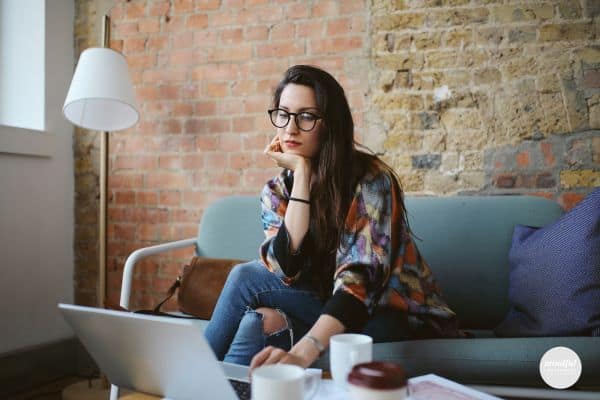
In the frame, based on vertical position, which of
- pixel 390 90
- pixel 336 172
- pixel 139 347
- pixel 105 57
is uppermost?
pixel 105 57

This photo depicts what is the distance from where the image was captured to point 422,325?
1470 millimetres

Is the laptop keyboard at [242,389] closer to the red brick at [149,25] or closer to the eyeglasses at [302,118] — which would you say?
the eyeglasses at [302,118]

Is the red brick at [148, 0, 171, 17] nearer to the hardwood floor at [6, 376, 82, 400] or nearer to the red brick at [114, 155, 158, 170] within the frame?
the red brick at [114, 155, 158, 170]

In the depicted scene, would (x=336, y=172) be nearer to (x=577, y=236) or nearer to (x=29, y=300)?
(x=577, y=236)

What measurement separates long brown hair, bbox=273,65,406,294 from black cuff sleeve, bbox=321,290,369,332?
30 centimetres

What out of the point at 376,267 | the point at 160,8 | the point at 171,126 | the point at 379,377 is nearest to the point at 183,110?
the point at 171,126

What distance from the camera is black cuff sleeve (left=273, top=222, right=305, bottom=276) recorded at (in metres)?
1.44

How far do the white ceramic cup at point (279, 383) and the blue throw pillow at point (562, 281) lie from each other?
1006 mm

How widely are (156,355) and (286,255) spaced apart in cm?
59

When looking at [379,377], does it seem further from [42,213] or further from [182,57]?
[42,213]

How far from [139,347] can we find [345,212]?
2.41ft

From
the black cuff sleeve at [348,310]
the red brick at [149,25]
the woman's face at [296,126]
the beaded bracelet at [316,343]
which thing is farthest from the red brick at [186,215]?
the beaded bracelet at [316,343]

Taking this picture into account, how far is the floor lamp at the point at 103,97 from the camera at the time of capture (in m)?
2.26

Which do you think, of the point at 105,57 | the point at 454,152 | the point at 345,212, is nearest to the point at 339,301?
the point at 345,212
